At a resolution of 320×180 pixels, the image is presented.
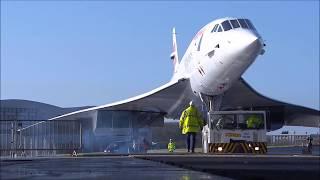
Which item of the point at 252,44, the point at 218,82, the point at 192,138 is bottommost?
the point at 192,138

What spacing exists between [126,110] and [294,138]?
1529 cm

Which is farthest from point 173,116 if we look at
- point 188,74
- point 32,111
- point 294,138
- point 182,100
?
point 32,111

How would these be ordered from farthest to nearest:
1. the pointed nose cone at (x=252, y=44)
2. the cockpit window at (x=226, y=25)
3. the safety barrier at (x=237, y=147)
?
the cockpit window at (x=226, y=25)
the safety barrier at (x=237, y=147)
the pointed nose cone at (x=252, y=44)

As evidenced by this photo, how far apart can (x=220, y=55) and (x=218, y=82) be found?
5.05 ft

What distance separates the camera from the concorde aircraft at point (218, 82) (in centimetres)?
1694

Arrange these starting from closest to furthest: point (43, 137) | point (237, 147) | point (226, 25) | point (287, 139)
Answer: point (237, 147), point (226, 25), point (43, 137), point (287, 139)

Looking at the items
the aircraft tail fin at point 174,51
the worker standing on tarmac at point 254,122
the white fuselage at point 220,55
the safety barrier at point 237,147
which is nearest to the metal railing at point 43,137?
the white fuselage at point 220,55

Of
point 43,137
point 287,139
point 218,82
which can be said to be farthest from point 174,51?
point 218,82

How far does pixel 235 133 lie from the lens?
54.3 feet

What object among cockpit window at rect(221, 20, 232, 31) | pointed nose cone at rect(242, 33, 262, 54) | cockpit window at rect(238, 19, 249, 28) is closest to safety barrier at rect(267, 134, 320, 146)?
cockpit window at rect(221, 20, 232, 31)

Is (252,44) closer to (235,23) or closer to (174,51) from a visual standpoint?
(235,23)

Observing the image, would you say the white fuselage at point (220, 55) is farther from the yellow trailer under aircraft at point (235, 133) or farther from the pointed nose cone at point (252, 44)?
the yellow trailer under aircraft at point (235, 133)

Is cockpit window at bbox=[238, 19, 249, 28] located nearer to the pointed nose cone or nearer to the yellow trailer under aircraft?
the pointed nose cone

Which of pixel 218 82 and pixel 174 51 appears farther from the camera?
pixel 174 51
